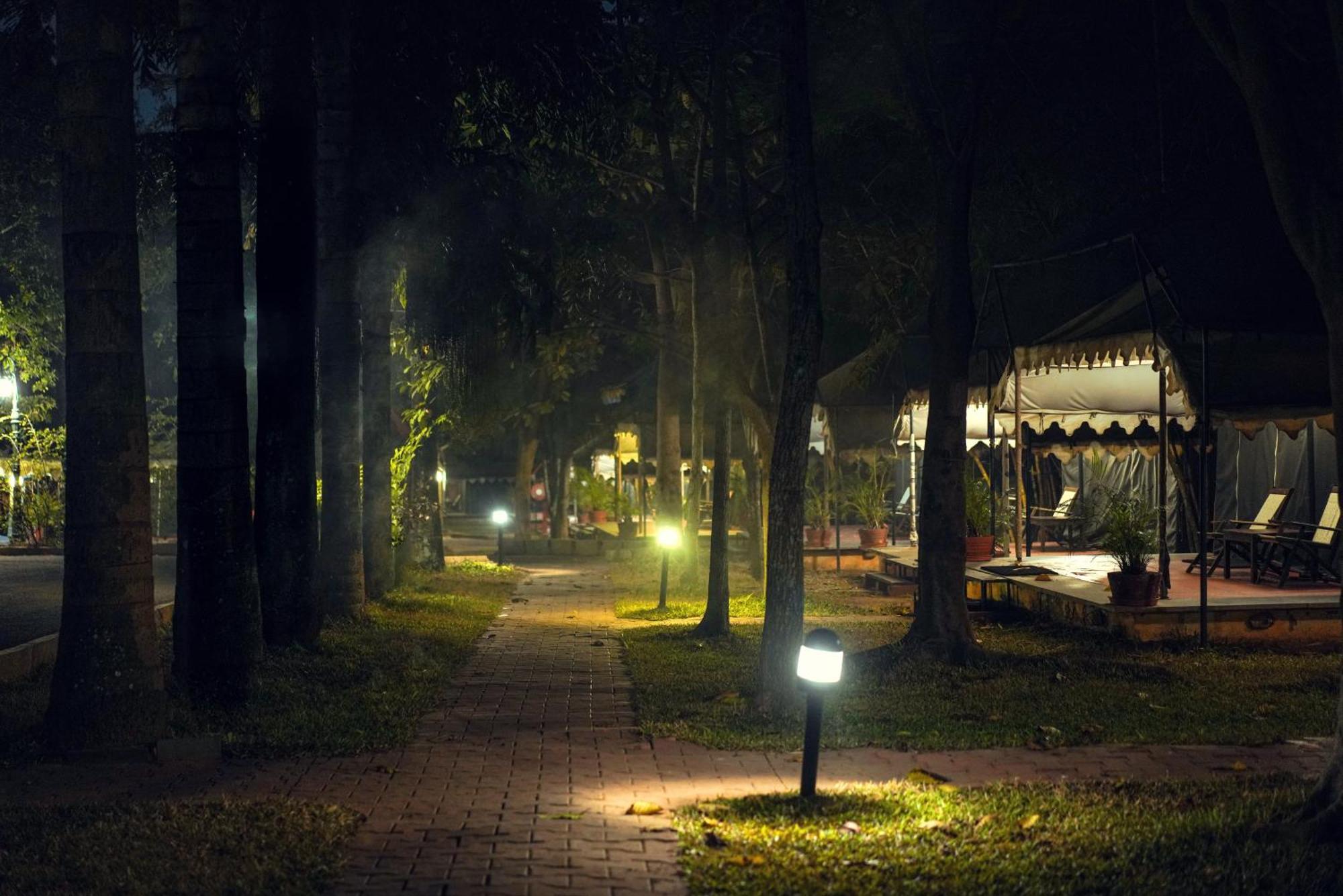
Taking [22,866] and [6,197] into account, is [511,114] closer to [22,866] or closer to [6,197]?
[6,197]

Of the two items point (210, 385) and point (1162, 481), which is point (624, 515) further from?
point (210, 385)

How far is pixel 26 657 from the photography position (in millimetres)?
12852

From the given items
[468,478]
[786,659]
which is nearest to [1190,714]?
[786,659]

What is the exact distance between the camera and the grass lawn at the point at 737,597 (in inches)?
771

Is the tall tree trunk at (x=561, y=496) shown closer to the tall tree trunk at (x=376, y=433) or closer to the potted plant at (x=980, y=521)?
the potted plant at (x=980, y=521)

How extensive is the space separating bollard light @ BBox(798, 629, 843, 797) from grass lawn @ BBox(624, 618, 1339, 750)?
2168 millimetres

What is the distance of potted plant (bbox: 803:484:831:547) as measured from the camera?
95.6 ft

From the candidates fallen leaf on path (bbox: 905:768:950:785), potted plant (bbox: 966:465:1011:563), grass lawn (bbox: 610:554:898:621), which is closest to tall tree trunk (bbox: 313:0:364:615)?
grass lawn (bbox: 610:554:898:621)

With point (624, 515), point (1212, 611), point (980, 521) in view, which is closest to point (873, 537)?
point (980, 521)

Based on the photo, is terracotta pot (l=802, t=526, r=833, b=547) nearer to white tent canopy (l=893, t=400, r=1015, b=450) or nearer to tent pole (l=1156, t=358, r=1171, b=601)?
white tent canopy (l=893, t=400, r=1015, b=450)

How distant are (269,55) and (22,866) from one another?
8.97m

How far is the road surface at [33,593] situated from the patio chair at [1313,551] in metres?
11.9

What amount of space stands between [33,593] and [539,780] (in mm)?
13124

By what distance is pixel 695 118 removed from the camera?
2214cm
